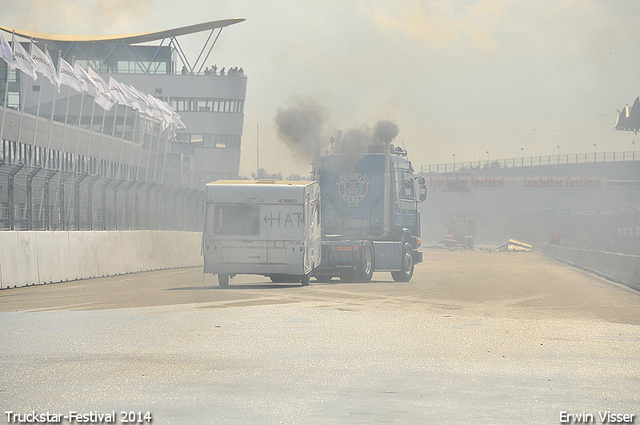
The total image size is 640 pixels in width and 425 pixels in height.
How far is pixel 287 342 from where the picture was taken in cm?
1216

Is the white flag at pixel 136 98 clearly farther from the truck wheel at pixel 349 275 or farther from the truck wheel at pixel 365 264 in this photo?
the truck wheel at pixel 365 264

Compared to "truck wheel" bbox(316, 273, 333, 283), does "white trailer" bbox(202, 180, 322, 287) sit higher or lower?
higher

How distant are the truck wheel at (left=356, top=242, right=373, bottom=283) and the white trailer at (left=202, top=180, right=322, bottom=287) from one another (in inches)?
118

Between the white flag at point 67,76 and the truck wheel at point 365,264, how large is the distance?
2088 cm

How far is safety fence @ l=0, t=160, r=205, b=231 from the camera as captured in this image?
23.0m

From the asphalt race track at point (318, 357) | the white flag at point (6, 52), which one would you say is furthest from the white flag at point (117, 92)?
the asphalt race track at point (318, 357)

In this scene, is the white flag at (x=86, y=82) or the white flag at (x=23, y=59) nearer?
the white flag at (x=23, y=59)

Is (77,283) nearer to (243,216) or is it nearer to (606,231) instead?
(243,216)

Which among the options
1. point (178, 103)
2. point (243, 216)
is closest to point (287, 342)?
point (243, 216)

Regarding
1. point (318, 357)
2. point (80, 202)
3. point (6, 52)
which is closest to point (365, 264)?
point (80, 202)

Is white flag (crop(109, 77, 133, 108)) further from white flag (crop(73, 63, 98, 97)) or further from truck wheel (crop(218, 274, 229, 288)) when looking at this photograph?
truck wheel (crop(218, 274, 229, 288))

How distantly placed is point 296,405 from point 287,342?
15.0 feet

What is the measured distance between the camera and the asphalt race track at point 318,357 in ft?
24.7

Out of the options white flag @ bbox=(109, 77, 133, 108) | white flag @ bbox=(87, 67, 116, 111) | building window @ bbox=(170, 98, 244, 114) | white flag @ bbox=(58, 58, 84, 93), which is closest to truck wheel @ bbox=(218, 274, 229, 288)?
white flag @ bbox=(58, 58, 84, 93)
